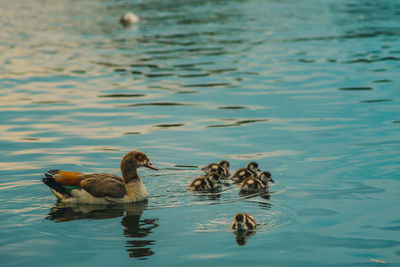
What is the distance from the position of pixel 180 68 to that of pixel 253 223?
17.0 meters

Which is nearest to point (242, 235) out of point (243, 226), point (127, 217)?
point (243, 226)

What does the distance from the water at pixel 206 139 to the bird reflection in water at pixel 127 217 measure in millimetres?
34

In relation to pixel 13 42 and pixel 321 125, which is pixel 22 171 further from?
pixel 13 42

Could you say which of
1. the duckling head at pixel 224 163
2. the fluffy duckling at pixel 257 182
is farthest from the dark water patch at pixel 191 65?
the fluffy duckling at pixel 257 182

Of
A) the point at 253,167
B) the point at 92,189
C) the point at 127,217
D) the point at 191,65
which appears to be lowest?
the point at 127,217

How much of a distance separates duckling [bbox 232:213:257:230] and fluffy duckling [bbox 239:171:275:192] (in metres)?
1.97

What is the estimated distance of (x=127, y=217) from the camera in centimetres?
1049

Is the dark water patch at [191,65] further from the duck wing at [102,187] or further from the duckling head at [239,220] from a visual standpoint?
the duckling head at [239,220]

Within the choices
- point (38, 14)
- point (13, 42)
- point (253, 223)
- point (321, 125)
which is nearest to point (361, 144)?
point (321, 125)

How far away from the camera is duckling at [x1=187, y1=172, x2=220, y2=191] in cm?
1160

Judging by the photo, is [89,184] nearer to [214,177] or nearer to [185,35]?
[214,177]

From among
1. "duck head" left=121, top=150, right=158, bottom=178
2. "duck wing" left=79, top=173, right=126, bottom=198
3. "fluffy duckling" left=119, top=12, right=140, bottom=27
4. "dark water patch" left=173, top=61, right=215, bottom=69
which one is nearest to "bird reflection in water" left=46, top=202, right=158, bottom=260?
"duck wing" left=79, top=173, right=126, bottom=198

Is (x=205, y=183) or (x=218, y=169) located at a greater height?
(x=218, y=169)

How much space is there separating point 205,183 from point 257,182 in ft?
2.93
